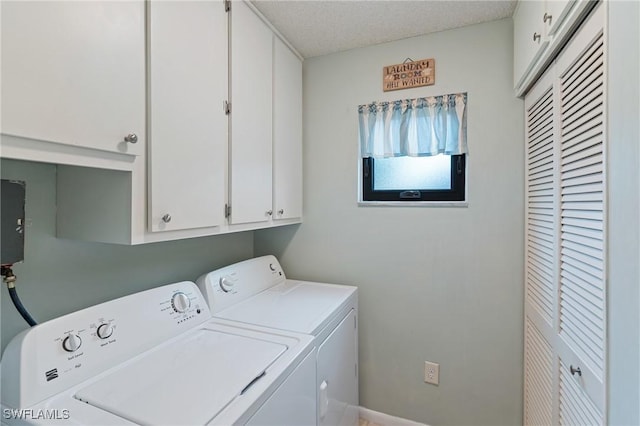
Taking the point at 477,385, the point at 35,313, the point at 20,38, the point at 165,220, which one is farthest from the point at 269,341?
the point at 477,385

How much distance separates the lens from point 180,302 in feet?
4.28

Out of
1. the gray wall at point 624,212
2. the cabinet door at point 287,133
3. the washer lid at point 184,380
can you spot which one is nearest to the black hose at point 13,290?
the washer lid at point 184,380

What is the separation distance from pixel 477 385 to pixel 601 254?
4.22 feet

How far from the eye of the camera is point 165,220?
1.09m

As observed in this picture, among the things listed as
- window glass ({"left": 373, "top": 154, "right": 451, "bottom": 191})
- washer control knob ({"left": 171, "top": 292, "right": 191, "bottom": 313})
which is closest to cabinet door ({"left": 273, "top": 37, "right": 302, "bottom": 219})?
window glass ({"left": 373, "top": 154, "right": 451, "bottom": 191})

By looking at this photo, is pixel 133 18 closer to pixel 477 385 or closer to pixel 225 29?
pixel 225 29

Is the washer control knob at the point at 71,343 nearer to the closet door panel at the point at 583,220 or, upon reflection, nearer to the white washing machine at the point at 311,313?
the white washing machine at the point at 311,313

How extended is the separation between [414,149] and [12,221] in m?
1.86

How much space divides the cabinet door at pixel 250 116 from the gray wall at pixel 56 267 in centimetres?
49

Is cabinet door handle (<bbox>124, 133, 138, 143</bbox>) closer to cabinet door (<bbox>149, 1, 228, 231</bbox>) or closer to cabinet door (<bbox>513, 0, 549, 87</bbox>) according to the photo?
cabinet door (<bbox>149, 1, 228, 231</bbox>)

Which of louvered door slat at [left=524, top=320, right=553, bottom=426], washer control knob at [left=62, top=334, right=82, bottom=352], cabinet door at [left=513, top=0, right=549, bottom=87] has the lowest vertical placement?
louvered door slat at [left=524, top=320, right=553, bottom=426]

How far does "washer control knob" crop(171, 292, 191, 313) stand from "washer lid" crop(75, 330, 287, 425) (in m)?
0.14

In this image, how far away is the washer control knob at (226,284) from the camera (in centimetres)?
158

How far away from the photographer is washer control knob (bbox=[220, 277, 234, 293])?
1580mm
